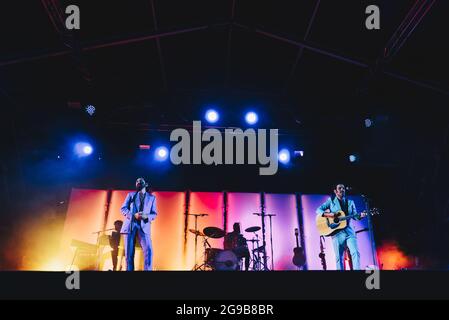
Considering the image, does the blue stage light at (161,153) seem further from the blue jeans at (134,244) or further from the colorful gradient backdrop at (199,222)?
the blue jeans at (134,244)

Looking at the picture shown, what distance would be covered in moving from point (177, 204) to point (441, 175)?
6443 mm

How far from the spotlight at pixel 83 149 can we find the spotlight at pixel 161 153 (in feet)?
5.40

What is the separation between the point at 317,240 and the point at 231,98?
171 inches

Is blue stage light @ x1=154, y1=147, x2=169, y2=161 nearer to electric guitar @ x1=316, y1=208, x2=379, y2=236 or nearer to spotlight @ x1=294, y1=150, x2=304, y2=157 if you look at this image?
spotlight @ x1=294, y1=150, x2=304, y2=157

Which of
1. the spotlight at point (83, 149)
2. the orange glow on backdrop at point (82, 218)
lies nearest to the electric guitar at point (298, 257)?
the orange glow on backdrop at point (82, 218)

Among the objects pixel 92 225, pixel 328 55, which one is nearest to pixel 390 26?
pixel 328 55

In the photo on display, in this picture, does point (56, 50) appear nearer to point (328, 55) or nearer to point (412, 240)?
point (328, 55)

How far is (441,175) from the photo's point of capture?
26.0ft

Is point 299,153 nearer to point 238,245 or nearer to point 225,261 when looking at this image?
point 238,245

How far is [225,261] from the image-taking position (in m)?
6.83

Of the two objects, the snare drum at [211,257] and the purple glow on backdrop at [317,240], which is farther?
the purple glow on backdrop at [317,240]

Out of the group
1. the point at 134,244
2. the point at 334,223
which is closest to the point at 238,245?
the point at 334,223

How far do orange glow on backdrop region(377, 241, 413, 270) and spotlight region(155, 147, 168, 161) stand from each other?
610 cm

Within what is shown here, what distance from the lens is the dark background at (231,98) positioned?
6605 mm
